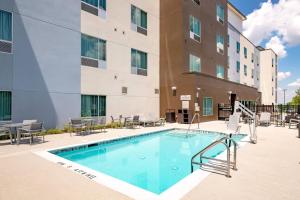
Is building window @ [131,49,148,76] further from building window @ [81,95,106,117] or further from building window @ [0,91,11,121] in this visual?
building window @ [0,91,11,121]

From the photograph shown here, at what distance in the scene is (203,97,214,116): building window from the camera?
18.5 metres

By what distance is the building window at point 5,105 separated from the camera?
947 centimetres

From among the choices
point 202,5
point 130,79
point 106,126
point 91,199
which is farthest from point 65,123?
point 202,5

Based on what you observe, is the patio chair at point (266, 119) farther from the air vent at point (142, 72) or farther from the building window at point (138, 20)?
the building window at point (138, 20)

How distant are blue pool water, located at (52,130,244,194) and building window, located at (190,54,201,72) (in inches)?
374

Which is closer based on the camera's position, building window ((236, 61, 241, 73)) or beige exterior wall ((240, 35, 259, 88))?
building window ((236, 61, 241, 73))

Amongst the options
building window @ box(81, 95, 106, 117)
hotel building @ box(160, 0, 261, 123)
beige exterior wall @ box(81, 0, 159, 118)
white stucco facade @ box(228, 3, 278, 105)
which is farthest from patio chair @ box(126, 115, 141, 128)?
white stucco facade @ box(228, 3, 278, 105)

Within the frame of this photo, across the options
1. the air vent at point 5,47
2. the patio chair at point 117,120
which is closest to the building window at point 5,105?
the air vent at point 5,47

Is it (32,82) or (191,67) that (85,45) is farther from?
(191,67)

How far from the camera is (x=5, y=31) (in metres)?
9.73

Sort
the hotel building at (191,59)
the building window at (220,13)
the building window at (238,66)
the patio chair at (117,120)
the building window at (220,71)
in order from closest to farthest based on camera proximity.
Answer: the patio chair at (117,120), the hotel building at (191,59), the building window at (220,71), the building window at (220,13), the building window at (238,66)

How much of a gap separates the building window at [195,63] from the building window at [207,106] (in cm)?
319

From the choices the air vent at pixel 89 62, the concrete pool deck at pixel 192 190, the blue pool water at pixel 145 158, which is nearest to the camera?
the concrete pool deck at pixel 192 190

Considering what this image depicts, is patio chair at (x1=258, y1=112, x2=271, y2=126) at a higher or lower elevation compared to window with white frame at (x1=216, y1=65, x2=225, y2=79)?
lower
